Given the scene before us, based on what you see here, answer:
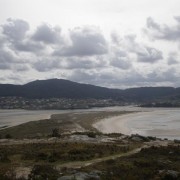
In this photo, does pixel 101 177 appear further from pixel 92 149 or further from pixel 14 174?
pixel 92 149

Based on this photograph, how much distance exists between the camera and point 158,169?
28.3 meters

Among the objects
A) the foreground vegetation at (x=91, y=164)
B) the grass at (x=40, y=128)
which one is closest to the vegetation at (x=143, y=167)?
the foreground vegetation at (x=91, y=164)

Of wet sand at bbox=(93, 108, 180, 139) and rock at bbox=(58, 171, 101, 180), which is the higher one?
rock at bbox=(58, 171, 101, 180)

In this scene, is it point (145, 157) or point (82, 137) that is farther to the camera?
point (82, 137)

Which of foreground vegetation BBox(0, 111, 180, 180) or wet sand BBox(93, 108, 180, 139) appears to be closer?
foreground vegetation BBox(0, 111, 180, 180)

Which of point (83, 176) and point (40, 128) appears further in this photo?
point (40, 128)

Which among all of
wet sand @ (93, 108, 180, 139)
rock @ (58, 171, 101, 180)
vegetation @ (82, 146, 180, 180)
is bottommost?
wet sand @ (93, 108, 180, 139)

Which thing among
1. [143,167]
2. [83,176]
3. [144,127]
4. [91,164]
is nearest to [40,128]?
[144,127]

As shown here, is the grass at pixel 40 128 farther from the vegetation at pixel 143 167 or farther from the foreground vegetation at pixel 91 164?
the vegetation at pixel 143 167

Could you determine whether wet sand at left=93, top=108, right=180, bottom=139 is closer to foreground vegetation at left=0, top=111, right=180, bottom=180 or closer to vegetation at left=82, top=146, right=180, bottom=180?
foreground vegetation at left=0, top=111, right=180, bottom=180

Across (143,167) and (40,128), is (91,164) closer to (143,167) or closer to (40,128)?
(143,167)

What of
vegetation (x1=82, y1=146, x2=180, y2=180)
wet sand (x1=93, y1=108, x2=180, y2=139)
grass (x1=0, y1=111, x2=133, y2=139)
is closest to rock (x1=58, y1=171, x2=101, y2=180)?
vegetation (x1=82, y1=146, x2=180, y2=180)

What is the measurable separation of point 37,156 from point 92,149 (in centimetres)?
622

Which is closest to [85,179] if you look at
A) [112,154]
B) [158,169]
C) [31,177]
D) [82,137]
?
[31,177]
